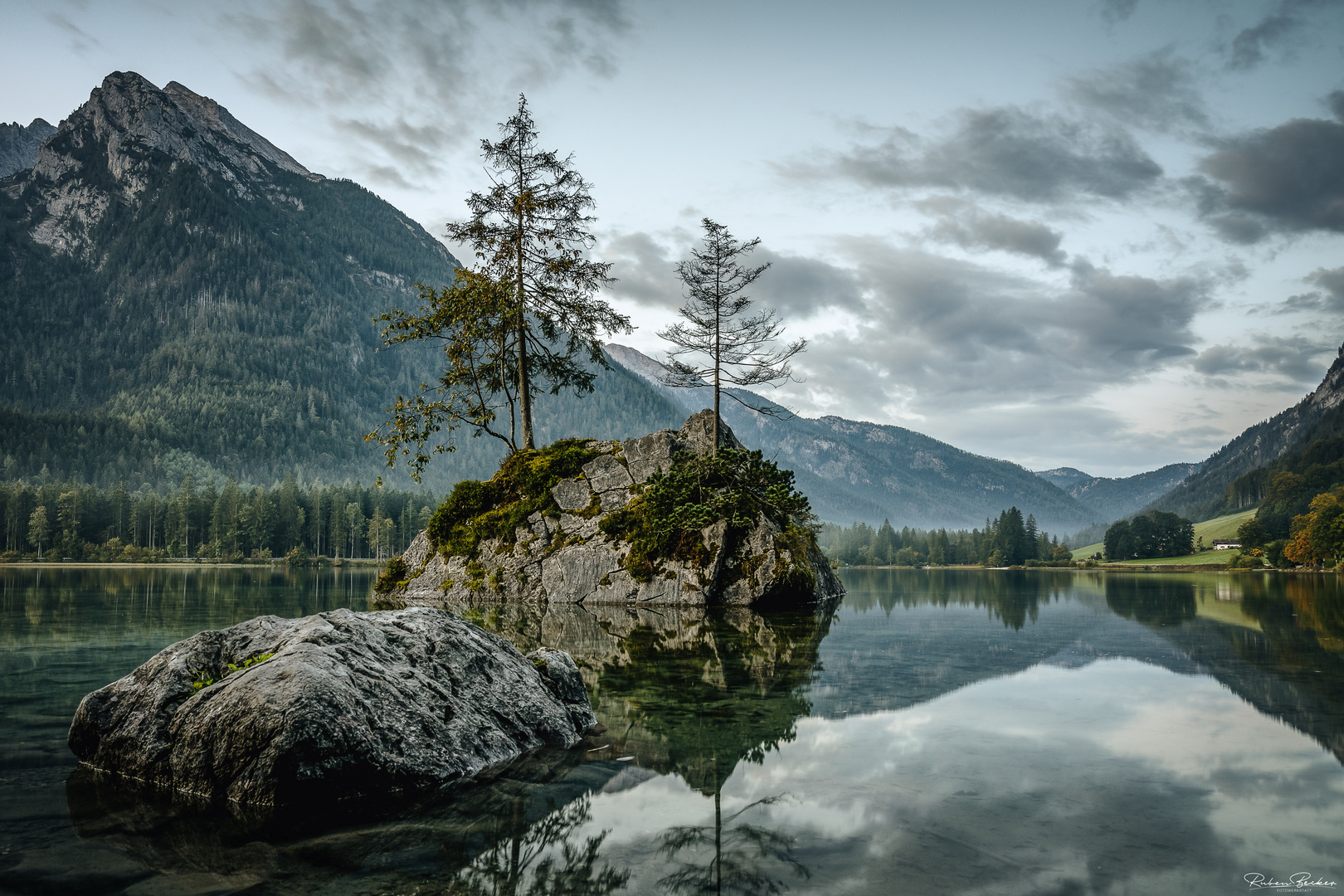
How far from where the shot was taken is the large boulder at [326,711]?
17.9 feet

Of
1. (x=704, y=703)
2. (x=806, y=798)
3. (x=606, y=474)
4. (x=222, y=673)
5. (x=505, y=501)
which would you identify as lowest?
(x=704, y=703)

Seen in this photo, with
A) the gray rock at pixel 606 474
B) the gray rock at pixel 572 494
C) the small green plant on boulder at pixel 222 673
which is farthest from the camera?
the gray rock at pixel 606 474

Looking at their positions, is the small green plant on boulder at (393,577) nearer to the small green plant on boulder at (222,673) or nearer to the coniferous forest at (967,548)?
the small green plant on boulder at (222,673)

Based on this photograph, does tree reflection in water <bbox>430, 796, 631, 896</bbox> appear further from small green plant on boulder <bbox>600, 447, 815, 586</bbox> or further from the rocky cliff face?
small green plant on boulder <bbox>600, 447, 815, 586</bbox>

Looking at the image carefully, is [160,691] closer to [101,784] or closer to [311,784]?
[101,784]

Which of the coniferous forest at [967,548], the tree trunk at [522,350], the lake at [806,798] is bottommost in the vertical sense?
the coniferous forest at [967,548]

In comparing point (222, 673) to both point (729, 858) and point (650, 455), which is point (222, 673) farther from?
point (650, 455)

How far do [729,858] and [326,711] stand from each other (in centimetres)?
326

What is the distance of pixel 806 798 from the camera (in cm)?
561

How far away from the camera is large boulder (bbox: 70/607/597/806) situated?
17.9 ft

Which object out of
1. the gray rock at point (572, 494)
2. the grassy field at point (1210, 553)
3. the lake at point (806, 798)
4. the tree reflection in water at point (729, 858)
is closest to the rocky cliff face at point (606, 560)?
the gray rock at point (572, 494)

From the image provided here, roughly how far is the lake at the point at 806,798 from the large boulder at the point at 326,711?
30 centimetres
